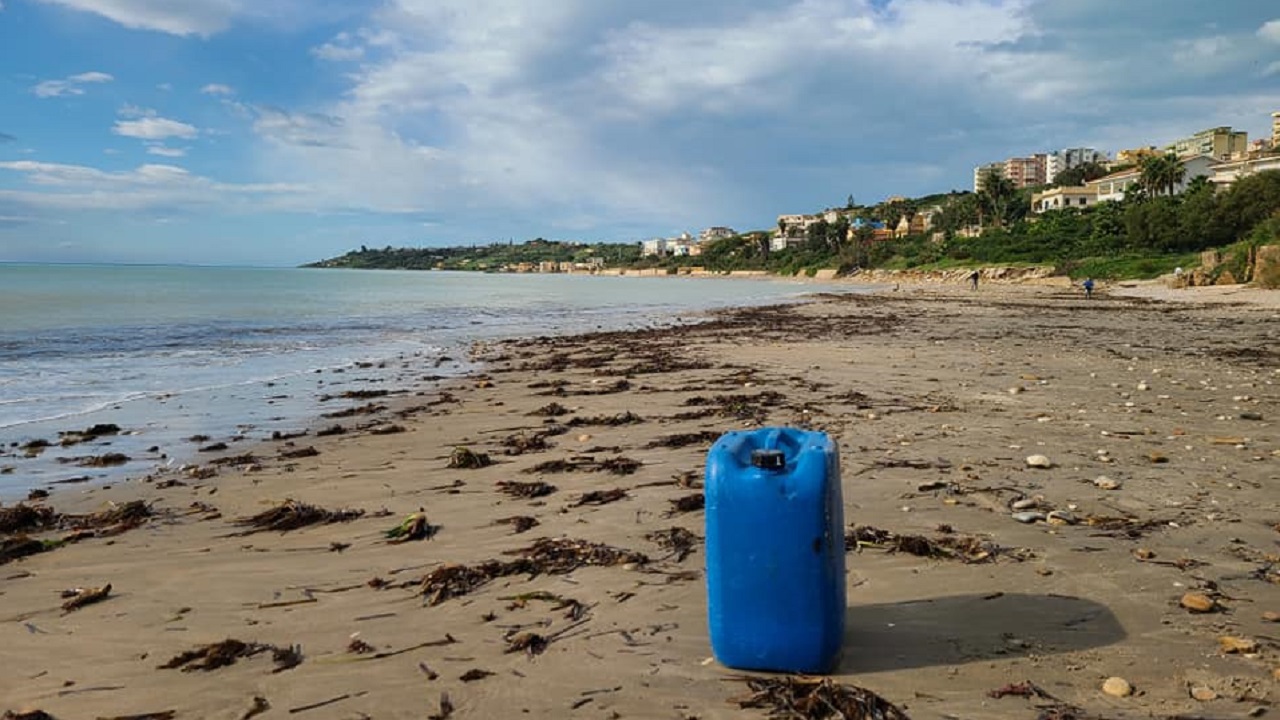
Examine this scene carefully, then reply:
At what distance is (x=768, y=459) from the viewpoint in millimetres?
3027

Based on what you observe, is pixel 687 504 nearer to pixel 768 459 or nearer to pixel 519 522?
pixel 519 522

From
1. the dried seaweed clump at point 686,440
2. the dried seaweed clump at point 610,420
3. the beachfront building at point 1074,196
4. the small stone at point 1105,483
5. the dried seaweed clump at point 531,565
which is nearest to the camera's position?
the dried seaweed clump at point 531,565

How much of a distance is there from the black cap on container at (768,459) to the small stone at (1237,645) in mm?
2038

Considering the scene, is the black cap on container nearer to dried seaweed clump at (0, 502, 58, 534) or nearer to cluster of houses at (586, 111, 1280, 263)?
dried seaweed clump at (0, 502, 58, 534)

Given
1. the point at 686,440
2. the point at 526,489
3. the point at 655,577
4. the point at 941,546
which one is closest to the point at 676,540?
the point at 655,577

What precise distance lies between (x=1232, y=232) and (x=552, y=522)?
6118 centimetres

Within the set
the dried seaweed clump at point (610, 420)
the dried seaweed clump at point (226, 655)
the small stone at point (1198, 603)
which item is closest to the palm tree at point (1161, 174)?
the dried seaweed clump at point (610, 420)

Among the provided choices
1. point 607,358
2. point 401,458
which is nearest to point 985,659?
point 401,458

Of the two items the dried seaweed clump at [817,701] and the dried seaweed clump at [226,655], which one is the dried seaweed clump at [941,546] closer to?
the dried seaweed clump at [817,701]

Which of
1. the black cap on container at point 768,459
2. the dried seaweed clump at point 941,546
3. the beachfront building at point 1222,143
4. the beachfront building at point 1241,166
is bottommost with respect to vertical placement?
the dried seaweed clump at point 941,546

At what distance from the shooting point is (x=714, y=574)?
3205 mm

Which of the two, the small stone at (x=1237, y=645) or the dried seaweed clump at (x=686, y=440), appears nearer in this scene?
the small stone at (x=1237, y=645)

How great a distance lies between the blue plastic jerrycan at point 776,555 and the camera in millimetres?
3012

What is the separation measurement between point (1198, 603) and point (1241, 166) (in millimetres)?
108987
